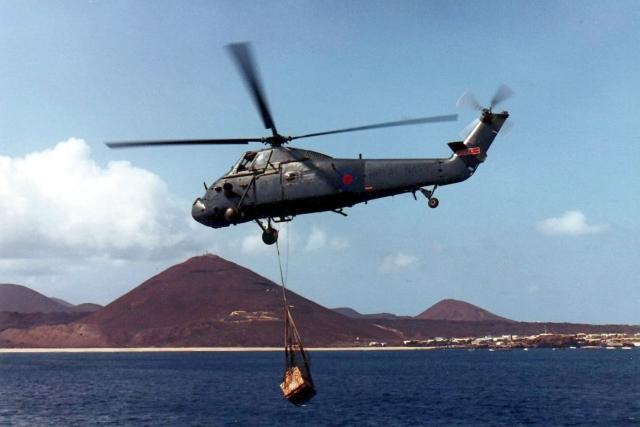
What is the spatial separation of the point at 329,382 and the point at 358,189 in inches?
5082

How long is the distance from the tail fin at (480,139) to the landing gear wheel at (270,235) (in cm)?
750

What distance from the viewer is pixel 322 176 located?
24688 mm

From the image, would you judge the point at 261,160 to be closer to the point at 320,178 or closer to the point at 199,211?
the point at 320,178

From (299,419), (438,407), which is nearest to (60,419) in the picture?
(299,419)

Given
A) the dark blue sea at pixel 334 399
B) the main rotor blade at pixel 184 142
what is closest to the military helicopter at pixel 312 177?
the main rotor blade at pixel 184 142

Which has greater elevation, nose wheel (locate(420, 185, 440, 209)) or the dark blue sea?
nose wheel (locate(420, 185, 440, 209))

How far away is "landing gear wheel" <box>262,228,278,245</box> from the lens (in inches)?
1002

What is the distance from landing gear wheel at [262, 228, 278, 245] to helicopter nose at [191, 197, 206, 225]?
275cm

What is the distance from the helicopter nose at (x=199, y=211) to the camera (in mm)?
26562

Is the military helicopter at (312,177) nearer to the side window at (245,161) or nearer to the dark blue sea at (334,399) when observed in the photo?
the side window at (245,161)

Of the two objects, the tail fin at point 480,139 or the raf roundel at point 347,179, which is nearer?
the raf roundel at point 347,179

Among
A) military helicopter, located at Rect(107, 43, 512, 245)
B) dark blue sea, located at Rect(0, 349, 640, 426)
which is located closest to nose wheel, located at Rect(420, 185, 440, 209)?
military helicopter, located at Rect(107, 43, 512, 245)

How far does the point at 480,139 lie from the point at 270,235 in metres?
8.94

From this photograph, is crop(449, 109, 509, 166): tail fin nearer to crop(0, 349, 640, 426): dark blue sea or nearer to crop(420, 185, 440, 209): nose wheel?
crop(420, 185, 440, 209): nose wheel
